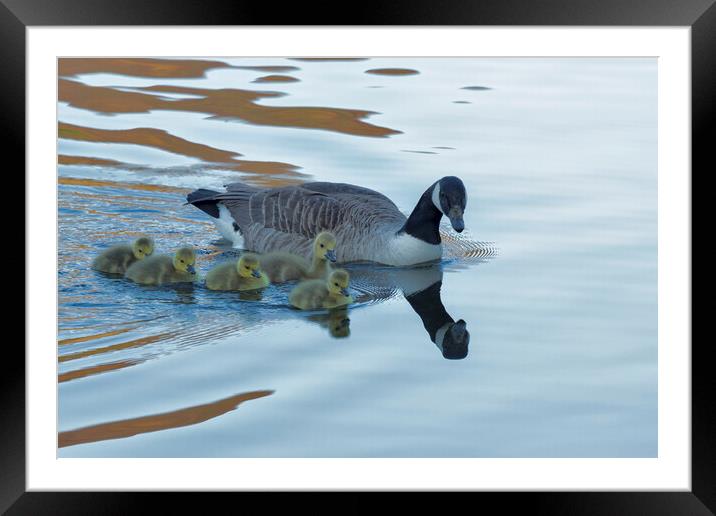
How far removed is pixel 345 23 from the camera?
5.24 m

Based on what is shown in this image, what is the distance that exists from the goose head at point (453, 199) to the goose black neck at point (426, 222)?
219mm

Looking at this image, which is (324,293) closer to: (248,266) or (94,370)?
(248,266)

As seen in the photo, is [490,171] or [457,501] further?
[490,171]

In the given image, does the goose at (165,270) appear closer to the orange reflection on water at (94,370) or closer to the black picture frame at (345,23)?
the orange reflection on water at (94,370)

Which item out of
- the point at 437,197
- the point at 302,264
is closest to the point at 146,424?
the point at 302,264

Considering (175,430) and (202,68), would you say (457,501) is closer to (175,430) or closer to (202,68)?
(175,430)

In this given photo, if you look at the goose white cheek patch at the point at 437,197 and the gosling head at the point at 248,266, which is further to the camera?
the goose white cheek patch at the point at 437,197

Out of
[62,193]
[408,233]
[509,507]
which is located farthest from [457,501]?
[62,193]

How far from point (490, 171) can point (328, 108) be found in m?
Answer: 1.48

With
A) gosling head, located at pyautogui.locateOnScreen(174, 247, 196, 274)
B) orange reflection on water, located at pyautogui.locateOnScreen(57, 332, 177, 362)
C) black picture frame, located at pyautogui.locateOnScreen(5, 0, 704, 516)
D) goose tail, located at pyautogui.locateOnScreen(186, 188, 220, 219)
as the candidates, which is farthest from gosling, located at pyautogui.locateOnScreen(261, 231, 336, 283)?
black picture frame, located at pyautogui.locateOnScreen(5, 0, 704, 516)

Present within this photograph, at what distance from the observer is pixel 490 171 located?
931 cm

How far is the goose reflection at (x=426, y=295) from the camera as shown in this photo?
7.11 m

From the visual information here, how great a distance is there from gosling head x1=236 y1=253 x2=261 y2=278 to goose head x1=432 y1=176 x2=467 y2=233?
1382 millimetres

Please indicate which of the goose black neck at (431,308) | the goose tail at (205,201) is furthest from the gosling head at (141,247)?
the goose black neck at (431,308)
